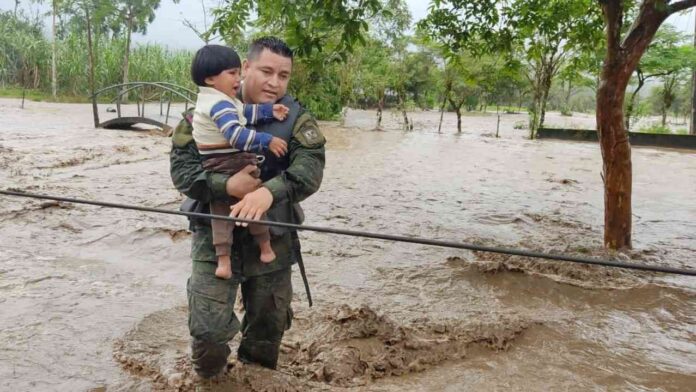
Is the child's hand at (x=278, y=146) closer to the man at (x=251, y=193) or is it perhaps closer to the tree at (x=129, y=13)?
the man at (x=251, y=193)

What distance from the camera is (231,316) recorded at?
2320 millimetres

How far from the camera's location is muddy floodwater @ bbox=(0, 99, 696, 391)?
10.5 feet

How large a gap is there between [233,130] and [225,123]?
0.04 metres

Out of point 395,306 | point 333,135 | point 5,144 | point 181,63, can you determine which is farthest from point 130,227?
point 181,63

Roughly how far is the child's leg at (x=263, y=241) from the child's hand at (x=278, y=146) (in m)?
0.28

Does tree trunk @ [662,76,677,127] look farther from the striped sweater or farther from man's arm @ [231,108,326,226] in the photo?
the striped sweater

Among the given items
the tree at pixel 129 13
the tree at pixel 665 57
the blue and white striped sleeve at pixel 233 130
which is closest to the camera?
the blue and white striped sleeve at pixel 233 130

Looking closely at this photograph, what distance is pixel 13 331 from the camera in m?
3.47

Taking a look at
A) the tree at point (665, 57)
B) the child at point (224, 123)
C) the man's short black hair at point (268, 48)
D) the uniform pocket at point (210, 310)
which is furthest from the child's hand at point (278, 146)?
the tree at point (665, 57)

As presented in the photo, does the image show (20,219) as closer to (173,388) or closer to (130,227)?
(130,227)

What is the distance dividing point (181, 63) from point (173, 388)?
Result: 2943 cm

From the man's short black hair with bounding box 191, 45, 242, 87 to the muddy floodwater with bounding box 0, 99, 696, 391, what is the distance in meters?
1.33

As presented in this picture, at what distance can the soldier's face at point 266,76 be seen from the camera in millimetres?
2238

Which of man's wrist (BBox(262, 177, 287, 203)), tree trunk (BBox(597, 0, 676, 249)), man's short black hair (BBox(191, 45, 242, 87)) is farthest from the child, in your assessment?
tree trunk (BBox(597, 0, 676, 249))
